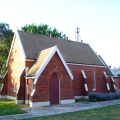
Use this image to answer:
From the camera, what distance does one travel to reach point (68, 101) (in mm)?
23938

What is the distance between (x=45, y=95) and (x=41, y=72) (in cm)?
272

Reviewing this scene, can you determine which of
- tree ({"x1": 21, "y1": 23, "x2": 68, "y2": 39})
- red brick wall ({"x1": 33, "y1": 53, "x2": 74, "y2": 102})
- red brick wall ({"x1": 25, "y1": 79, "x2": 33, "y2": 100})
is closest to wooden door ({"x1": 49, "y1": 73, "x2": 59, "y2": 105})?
red brick wall ({"x1": 33, "y1": 53, "x2": 74, "y2": 102})

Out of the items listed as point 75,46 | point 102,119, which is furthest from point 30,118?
point 75,46

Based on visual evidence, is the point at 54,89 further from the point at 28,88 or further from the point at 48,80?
the point at 28,88

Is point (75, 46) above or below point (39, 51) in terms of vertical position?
above

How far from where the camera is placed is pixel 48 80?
22516 mm

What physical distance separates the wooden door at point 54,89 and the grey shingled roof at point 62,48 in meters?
4.48

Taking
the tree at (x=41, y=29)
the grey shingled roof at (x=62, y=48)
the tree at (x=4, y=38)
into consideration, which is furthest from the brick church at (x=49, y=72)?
the tree at (x=41, y=29)

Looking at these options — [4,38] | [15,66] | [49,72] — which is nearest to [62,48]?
[15,66]

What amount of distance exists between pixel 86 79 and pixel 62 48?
20.8 feet

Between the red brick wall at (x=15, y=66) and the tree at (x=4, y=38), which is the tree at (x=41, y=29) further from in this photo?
the red brick wall at (x=15, y=66)

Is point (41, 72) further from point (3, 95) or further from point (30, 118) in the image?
point (3, 95)

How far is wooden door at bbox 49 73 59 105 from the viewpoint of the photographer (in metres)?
23.0

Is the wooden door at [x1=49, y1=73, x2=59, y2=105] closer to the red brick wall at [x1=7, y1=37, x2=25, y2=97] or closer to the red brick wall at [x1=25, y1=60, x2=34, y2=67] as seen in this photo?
the red brick wall at [x1=25, y1=60, x2=34, y2=67]
